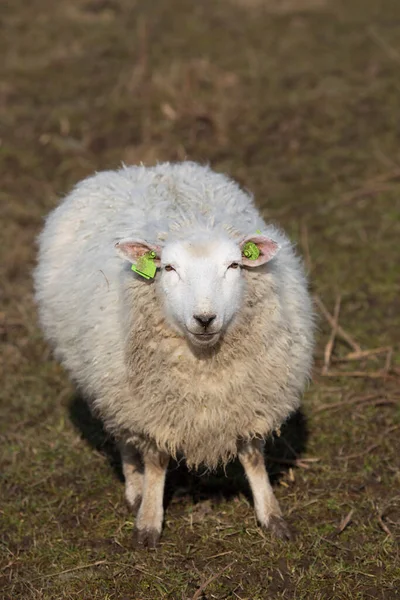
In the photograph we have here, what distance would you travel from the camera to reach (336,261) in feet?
Answer: 22.9

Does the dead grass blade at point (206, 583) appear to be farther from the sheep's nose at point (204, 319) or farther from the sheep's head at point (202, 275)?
the sheep's nose at point (204, 319)

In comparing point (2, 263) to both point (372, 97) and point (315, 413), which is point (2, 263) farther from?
point (372, 97)

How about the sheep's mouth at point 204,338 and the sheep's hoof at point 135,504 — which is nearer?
the sheep's mouth at point 204,338

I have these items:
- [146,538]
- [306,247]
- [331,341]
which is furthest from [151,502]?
[306,247]

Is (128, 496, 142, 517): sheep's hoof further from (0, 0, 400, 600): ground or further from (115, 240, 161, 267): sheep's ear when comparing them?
(115, 240, 161, 267): sheep's ear

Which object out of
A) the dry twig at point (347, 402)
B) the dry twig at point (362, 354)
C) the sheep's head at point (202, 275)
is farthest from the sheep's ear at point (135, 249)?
the dry twig at point (362, 354)

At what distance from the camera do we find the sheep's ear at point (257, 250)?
3809 millimetres

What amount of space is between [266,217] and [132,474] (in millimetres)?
3525

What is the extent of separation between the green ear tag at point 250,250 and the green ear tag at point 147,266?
1.26 ft

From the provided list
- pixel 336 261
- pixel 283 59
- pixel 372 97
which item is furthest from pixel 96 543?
pixel 283 59

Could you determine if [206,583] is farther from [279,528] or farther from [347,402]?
[347,402]

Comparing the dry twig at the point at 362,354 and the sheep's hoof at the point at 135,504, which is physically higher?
the dry twig at the point at 362,354

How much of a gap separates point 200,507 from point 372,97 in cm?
628

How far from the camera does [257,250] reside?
12.6ft
